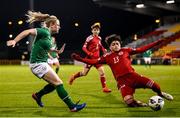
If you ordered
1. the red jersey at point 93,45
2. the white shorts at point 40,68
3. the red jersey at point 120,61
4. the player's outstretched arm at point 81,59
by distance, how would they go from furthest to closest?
the red jersey at point 93,45
the red jersey at point 120,61
the player's outstretched arm at point 81,59
the white shorts at point 40,68

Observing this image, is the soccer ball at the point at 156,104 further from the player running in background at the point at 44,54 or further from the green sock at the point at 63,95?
the green sock at the point at 63,95

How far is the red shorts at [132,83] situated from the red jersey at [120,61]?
135mm

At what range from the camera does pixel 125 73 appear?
9922 mm

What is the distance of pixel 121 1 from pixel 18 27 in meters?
26.6

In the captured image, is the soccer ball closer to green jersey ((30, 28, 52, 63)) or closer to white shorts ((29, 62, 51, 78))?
white shorts ((29, 62, 51, 78))

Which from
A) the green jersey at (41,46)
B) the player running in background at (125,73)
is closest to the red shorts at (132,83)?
the player running in background at (125,73)

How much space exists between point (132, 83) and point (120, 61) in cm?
57

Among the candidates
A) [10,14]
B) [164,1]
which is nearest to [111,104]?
[164,1]

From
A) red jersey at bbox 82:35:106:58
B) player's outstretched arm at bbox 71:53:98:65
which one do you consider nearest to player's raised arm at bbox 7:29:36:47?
player's outstretched arm at bbox 71:53:98:65

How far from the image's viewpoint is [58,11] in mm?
65375

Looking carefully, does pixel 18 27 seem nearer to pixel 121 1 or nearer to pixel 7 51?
pixel 7 51

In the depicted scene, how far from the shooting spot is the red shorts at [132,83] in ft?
31.9

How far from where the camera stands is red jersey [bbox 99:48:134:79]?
994 centimetres

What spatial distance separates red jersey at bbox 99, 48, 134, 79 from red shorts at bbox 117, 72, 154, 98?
0.44ft
